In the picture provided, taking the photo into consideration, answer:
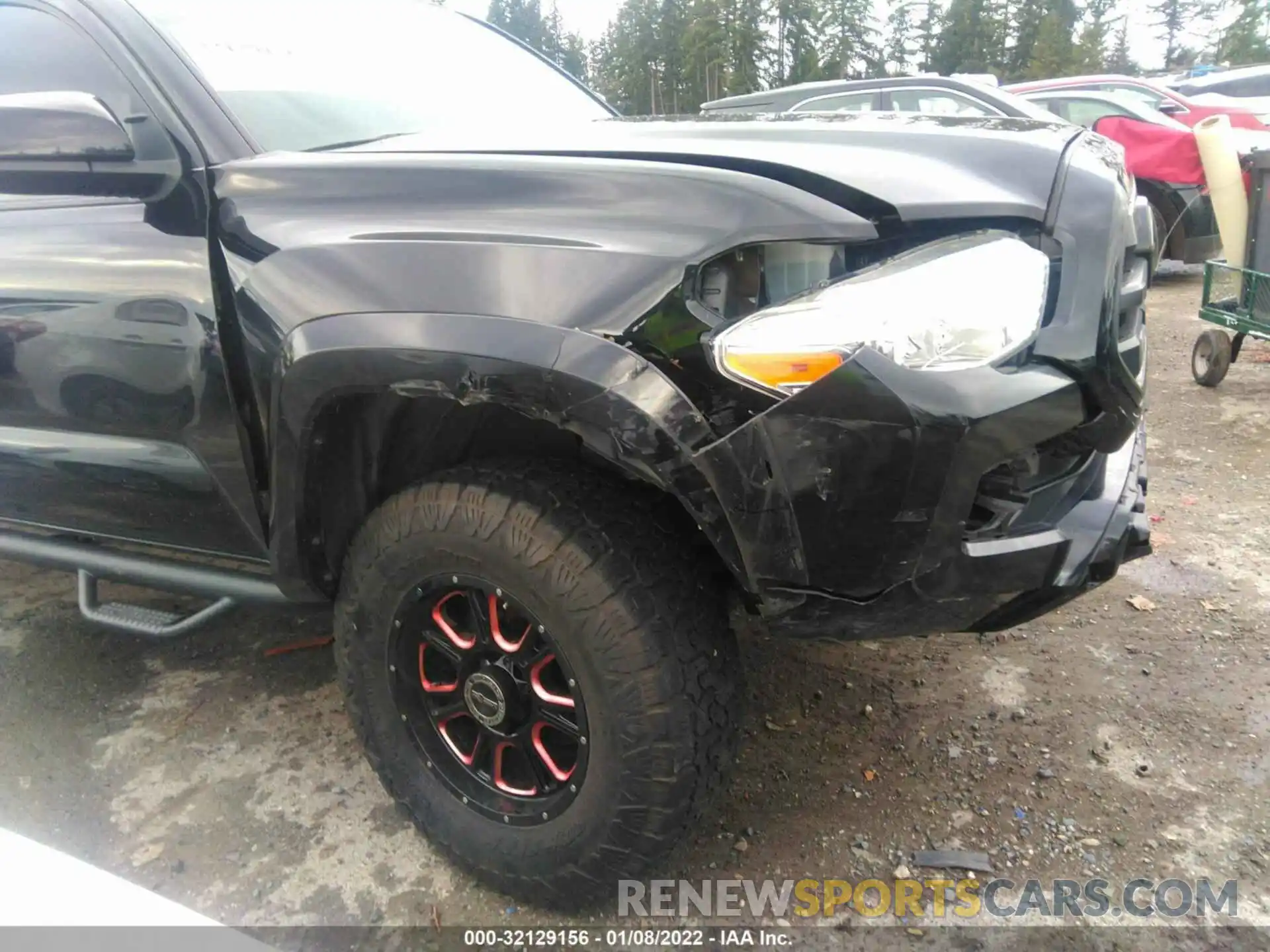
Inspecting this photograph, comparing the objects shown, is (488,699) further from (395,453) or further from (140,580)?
(140,580)

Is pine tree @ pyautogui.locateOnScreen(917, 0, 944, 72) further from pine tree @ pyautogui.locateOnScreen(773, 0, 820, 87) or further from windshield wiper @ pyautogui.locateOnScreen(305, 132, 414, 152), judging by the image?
windshield wiper @ pyautogui.locateOnScreen(305, 132, 414, 152)

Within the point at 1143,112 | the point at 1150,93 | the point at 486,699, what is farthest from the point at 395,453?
the point at 1150,93

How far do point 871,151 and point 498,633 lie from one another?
115 centimetres

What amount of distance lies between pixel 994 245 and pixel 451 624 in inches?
48.5

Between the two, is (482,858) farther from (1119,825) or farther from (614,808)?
(1119,825)

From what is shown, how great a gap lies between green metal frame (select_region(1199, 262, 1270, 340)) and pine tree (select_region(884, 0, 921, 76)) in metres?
50.8

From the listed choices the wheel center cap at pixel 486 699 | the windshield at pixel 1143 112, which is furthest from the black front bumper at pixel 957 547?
the windshield at pixel 1143 112

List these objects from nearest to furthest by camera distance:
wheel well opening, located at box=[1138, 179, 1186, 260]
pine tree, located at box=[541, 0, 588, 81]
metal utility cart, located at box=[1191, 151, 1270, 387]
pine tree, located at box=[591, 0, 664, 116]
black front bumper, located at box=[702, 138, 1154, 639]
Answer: black front bumper, located at box=[702, 138, 1154, 639], metal utility cart, located at box=[1191, 151, 1270, 387], wheel well opening, located at box=[1138, 179, 1186, 260], pine tree, located at box=[591, 0, 664, 116], pine tree, located at box=[541, 0, 588, 81]

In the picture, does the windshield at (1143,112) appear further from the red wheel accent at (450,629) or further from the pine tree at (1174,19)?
the pine tree at (1174,19)

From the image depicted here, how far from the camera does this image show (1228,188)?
5.02 metres

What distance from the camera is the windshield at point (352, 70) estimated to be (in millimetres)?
2127

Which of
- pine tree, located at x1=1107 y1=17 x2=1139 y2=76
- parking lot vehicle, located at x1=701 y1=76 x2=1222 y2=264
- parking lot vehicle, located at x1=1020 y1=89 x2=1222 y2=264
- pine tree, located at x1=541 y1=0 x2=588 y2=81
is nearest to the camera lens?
parking lot vehicle, located at x1=701 y1=76 x2=1222 y2=264

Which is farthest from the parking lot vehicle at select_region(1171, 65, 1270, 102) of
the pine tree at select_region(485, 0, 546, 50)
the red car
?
the pine tree at select_region(485, 0, 546, 50)

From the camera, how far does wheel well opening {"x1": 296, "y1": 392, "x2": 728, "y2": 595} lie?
1.85m
